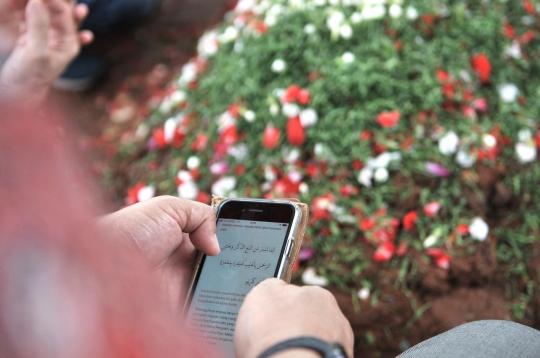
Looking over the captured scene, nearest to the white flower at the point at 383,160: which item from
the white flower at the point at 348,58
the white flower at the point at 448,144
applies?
the white flower at the point at 448,144

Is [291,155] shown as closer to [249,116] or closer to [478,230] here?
[249,116]

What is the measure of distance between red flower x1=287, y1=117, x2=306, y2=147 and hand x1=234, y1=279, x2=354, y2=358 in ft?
2.99

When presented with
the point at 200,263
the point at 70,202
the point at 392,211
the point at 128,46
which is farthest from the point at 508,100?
the point at 128,46

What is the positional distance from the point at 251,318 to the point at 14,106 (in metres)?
0.35

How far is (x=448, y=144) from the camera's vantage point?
54.8 inches

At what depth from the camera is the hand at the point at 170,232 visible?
0.78 metres

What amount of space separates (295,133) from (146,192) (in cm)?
59

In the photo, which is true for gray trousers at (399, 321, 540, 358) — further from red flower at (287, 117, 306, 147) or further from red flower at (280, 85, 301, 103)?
red flower at (280, 85, 301, 103)

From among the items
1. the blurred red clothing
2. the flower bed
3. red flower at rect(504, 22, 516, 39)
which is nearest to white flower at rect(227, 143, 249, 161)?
the flower bed

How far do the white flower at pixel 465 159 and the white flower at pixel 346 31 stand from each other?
54 cm

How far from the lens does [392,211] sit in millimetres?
1377

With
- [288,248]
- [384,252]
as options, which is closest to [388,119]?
[384,252]

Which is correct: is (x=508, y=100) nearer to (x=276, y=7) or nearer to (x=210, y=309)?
(x=276, y=7)

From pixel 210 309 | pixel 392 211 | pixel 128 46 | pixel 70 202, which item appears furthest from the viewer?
pixel 128 46
